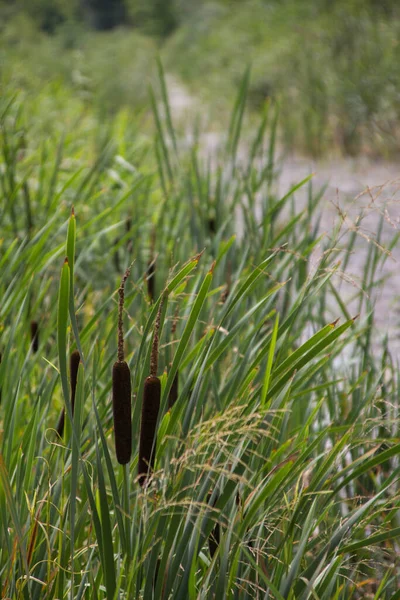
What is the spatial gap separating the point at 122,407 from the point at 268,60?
1008 cm

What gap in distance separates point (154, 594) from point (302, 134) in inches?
304

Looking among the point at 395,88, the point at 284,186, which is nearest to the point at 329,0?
the point at 395,88

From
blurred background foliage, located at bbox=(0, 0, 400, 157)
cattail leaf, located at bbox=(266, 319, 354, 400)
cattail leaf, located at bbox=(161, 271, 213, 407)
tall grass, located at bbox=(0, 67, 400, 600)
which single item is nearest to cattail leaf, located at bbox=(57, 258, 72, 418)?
tall grass, located at bbox=(0, 67, 400, 600)

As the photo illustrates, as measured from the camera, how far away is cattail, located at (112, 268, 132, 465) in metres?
0.72

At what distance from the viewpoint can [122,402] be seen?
0.73m

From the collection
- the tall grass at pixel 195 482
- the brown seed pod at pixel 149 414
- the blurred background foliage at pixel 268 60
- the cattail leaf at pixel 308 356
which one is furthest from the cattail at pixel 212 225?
the blurred background foliage at pixel 268 60

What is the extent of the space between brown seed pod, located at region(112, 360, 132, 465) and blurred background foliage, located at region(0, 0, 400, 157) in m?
4.17

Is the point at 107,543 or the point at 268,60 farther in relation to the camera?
the point at 268,60

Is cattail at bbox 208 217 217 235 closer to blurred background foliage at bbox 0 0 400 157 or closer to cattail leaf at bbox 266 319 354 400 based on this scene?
cattail leaf at bbox 266 319 354 400

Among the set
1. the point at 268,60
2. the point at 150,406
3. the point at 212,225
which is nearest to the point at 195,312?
the point at 150,406

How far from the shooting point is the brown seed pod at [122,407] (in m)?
0.72

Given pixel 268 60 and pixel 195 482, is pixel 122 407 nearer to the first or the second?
pixel 195 482

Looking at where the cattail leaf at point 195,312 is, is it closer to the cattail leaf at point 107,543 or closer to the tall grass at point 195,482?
the tall grass at point 195,482

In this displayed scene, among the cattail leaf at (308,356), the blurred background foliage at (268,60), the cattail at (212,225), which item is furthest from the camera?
the blurred background foliage at (268,60)
